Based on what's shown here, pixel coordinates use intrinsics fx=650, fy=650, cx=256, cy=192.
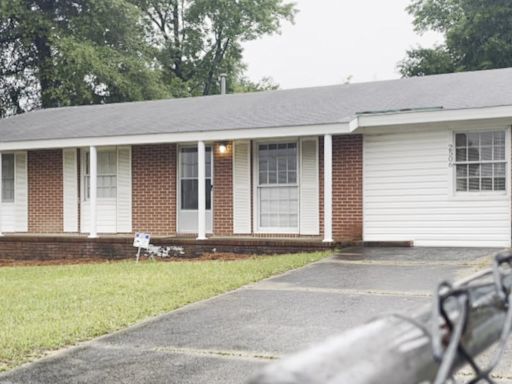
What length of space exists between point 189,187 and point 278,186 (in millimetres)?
2405

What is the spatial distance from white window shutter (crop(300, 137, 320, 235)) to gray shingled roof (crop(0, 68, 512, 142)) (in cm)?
85

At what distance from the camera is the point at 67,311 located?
7469 millimetres

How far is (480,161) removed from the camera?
42.1 ft

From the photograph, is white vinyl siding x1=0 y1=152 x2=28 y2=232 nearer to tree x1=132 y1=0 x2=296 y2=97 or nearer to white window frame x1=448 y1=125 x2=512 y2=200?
white window frame x1=448 y1=125 x2=512 y2=200

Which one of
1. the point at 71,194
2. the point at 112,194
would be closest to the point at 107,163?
the point at 112,194

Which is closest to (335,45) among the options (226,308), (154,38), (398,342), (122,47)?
(154,38)

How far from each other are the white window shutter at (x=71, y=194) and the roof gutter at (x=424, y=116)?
7.82 m

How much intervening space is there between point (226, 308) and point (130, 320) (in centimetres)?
109

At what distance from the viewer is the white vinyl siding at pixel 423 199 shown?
42.2 ft

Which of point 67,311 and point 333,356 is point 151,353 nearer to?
point 67,311

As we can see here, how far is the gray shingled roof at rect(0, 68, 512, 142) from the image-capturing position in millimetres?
13656

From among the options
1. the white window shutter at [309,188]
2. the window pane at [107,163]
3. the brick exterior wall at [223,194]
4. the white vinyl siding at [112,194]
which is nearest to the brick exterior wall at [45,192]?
the white vinyl siding at [112,194]

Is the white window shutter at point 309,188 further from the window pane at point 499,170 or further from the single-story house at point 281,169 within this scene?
the window pane at point 499,170

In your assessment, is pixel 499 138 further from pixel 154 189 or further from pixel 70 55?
pixel 70 55
